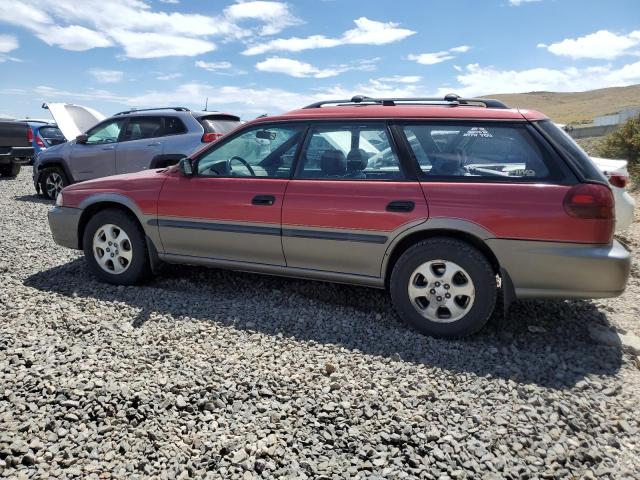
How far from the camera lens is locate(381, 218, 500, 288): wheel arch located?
3535mm

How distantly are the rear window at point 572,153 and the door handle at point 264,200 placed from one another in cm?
209

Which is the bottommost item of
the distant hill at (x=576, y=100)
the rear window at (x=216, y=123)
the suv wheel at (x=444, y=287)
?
the suv wheel at (x=444, y=287)

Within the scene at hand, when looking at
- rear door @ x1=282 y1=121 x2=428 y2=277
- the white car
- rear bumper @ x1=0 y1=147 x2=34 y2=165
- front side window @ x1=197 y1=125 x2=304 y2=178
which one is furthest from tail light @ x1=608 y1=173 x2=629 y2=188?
rear bumper @ x1=0 y1=147 x2=34 y2=165

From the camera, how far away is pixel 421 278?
374cm

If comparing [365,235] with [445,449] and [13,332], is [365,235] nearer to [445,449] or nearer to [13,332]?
[445,449]

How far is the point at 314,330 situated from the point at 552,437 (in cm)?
183

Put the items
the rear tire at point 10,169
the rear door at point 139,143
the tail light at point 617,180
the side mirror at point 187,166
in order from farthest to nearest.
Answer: the rear tire at point 10,169
the rear door at point 139,143
the tail light at point 617,180
the side mirror at point 187,166

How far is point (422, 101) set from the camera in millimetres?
4180

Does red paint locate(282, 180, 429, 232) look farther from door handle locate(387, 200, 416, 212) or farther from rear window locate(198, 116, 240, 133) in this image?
rear window locate(198, 116, 240, 133)

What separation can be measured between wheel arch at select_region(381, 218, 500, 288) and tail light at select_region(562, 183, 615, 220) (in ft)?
1.78

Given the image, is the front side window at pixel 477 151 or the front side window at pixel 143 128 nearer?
the front side window at pixel 477 151

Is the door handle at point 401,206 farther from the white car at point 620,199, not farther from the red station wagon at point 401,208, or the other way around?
the white car at point 620,199

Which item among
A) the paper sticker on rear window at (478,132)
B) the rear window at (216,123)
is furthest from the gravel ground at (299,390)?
the rear window at (216,123)

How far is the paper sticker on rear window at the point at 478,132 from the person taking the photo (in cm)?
365
